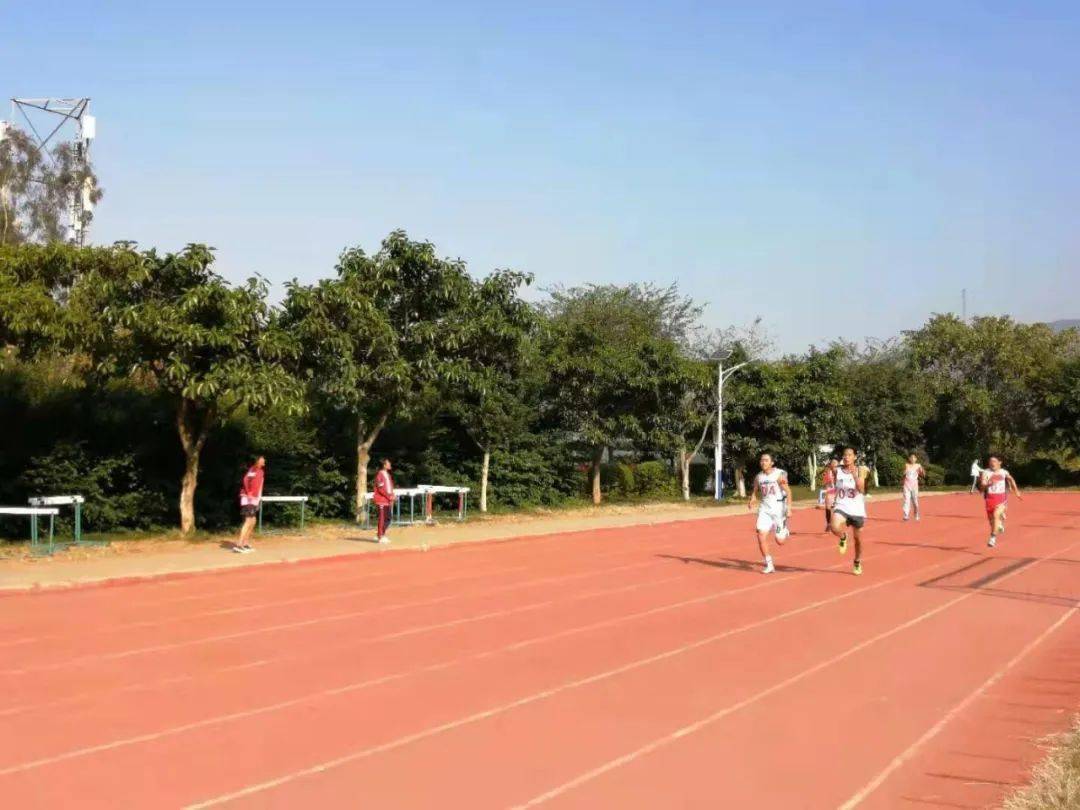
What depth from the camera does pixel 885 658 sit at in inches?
399

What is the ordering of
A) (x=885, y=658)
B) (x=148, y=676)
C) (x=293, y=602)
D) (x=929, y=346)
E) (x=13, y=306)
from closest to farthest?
(x=148, y=676)
(x=885, y=658)
(x=293, y=602)
(x=13, y=306)
(x=929, y=346)

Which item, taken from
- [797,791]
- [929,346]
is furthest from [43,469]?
[929,346]

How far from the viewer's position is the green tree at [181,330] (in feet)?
60.2

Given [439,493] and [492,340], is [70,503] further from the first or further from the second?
[439,493]

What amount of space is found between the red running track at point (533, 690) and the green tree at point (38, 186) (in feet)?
116

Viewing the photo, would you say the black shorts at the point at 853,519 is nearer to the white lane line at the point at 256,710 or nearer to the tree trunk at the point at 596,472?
the white lane line at the point at 256,710

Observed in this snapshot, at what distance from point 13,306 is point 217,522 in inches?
257

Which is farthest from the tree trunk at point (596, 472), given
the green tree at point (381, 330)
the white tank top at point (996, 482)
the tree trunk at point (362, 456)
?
the white tank top at point (996, 482)

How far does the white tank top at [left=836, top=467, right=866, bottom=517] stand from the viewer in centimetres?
1612

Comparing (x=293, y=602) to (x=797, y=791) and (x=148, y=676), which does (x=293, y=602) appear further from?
(x=797, y=791)

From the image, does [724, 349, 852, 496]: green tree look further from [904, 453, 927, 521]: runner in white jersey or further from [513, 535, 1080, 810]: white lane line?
[513, 535, 1080, 810]: white lane line

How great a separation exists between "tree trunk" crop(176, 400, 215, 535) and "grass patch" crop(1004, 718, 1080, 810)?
16.0 meters

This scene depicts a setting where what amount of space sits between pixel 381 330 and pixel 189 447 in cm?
426

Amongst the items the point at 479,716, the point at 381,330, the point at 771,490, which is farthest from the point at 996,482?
the point at 479,716
